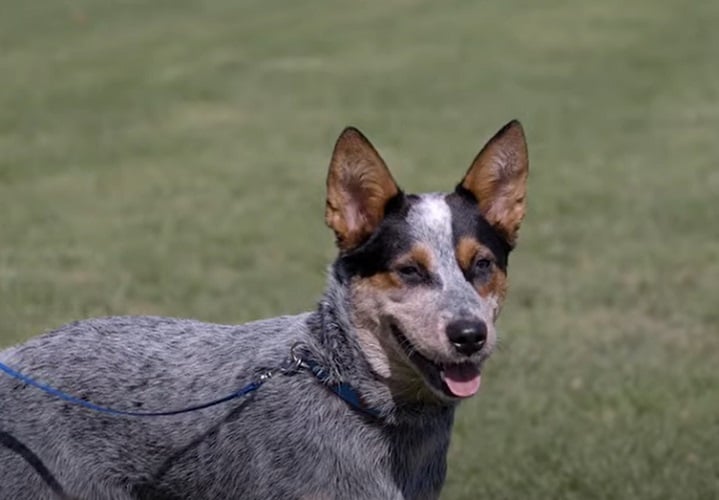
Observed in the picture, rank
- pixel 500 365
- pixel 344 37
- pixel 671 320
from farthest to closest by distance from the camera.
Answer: pixel 344 37, pixel 671 320, pixel 500 365

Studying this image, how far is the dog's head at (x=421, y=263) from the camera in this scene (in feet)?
16.0

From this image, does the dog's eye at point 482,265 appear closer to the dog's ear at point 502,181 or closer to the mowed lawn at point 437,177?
the dog's ear at point 502,181

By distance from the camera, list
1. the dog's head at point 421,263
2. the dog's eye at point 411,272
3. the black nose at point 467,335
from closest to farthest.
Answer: the black nose at point 467,335 → the dog's head at point 421,263 → the dog's eye at point 411,272

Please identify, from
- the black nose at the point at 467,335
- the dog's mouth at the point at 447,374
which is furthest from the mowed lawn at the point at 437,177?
the black nose at the point at 467,335

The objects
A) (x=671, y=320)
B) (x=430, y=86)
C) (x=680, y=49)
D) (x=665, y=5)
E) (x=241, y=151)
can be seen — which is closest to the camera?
(x=671, y=320)

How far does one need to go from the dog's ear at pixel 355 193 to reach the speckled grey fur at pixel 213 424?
0.21 m

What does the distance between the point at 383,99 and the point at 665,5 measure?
29.4ft

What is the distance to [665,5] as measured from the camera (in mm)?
27703

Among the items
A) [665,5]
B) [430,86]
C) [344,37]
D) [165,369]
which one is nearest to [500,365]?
[165,369]

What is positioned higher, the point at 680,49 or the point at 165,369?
the point at 165,369

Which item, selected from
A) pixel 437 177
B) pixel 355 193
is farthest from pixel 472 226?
pixel 437 177

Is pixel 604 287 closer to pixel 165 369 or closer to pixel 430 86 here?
pixel 165 369

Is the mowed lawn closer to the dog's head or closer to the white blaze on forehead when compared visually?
the dog's head

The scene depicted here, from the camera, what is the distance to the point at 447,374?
492 cm
